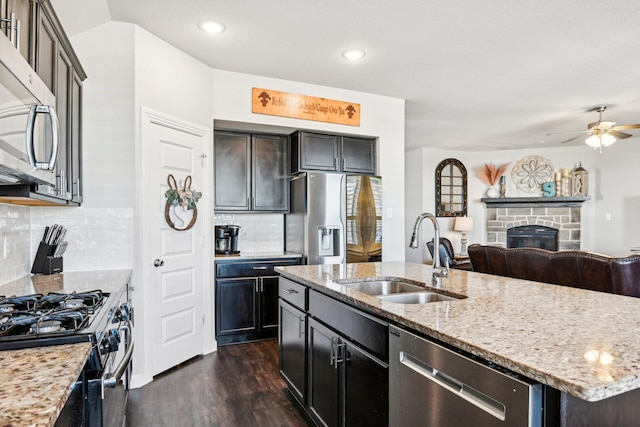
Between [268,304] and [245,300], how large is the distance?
25 cm

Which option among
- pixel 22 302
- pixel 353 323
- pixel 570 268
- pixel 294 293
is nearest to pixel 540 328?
A: pixel 353 323

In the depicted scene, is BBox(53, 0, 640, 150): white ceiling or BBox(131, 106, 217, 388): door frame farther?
BBox(131, 106, 217, 388): door frame

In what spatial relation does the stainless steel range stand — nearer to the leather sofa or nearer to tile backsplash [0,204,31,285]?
tile backsplash [0,204,31,285]

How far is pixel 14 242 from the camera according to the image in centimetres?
242

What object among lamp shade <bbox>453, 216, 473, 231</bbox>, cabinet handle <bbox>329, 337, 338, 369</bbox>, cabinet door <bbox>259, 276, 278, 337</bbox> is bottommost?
cabinet door <bbox>259, 276, 278, 337</bbox>

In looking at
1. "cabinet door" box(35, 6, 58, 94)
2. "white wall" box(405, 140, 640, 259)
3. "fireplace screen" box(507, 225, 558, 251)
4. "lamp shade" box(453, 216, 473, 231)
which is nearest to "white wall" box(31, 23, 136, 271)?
"cabinet door" box(35, 6, 58, 94)

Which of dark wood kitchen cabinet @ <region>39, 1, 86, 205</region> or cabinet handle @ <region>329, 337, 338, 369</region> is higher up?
dark wood kitchen cabinet @ <region>39, 1, 86, 205</region>

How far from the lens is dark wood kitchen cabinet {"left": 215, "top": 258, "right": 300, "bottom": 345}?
3.87m

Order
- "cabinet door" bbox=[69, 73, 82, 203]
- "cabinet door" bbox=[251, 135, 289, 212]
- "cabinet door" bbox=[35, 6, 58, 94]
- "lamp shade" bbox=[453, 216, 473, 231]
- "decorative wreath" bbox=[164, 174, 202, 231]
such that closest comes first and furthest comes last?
"cabinet door" bbox=[35, 6, 58, 94], "cabinet door" bbox=[69, 73, 82, 203], "decorative wreath" bbox=[164, 174, 202, 231], "cabinet door" bbox=[251, 135, 289, 212], "lamp shade" bbox=[453, 216, 473, 231]

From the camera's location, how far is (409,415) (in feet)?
4.59

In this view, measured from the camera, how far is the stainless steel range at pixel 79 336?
1.20m

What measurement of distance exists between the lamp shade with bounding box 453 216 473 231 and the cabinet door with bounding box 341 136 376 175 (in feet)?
11.5

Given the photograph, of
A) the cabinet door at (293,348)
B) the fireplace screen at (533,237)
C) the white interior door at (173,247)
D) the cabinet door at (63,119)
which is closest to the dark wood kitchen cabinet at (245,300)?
the white interior door at (173,247)

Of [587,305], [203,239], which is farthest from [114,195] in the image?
[587,305]
